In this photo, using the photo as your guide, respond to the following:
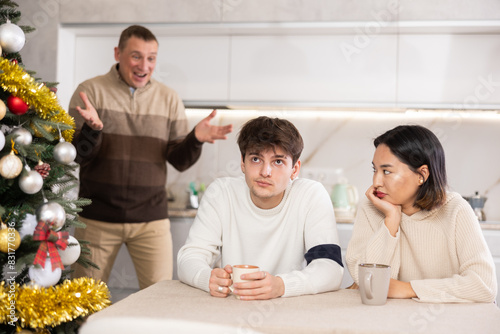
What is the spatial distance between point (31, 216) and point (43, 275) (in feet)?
0.54

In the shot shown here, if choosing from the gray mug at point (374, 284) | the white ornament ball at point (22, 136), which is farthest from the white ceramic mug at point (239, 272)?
the white ornament ball at point (22, 136)

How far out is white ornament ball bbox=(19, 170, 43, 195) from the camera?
1.40m

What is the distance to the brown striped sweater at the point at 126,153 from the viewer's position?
262 cm

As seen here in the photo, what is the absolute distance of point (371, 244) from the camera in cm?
149

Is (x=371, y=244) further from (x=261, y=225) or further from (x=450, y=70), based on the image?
(x=450, y=70)

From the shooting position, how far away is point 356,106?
329 cm

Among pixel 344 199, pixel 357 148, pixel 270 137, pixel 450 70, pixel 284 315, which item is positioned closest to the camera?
pixel 284 315

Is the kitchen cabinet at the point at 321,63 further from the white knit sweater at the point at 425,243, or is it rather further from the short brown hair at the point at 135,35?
the white knit sweater at the point at 425,243

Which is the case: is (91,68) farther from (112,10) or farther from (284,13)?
(284,13)

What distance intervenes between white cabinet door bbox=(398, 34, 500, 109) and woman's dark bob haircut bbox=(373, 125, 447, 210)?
180 cm

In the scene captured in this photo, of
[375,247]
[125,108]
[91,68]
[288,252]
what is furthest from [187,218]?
[375,247]

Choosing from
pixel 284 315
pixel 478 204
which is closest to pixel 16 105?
pixel 284 315

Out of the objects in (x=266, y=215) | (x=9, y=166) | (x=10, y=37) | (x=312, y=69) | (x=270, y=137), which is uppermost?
(x=312, y=69)

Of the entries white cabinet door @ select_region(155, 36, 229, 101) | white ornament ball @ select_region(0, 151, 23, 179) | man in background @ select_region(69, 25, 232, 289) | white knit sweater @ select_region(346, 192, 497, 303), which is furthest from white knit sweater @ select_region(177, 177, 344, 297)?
white cabinet door @ select_region(155, 36, 229, 101)
